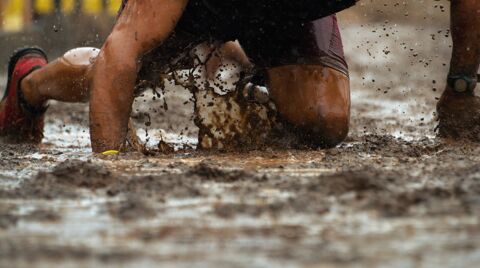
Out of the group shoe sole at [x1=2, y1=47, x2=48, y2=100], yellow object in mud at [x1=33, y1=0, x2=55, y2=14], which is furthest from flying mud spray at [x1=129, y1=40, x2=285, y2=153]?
yellow object in mud at [x1=33, y1=0, x2=55, y2=14]

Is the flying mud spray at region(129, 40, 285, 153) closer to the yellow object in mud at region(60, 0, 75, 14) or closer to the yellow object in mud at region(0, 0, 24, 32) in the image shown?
the yellow object in mud at region(0, 0, 24, 32)

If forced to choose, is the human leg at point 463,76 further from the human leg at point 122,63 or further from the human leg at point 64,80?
the human leg at point 64,80

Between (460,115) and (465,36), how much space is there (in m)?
0.41

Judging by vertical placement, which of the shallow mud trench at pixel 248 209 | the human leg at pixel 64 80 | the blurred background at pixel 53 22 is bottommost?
the shallow mud trench at pixel 248 209

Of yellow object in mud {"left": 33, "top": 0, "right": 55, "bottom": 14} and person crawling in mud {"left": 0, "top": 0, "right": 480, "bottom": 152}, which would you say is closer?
person crawling in mud {"left": 0, "top": 0, "right": 480, "bottom": 152}

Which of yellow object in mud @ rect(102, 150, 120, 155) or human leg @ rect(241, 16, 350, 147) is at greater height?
human leg @ rect(241, 16, 350, 147)

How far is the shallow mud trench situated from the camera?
2.59 metres

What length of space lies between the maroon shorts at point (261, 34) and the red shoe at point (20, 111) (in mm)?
1084

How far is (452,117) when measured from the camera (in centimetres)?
538

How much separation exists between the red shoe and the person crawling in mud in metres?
0.08

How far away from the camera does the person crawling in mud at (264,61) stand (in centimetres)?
473

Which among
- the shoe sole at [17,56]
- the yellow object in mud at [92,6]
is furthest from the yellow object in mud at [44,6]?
the shoe sole at [17,56]

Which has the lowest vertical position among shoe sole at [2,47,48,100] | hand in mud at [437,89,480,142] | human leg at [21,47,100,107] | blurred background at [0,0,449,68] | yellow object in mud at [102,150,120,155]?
yellow object in mud at [102,150,120,155]

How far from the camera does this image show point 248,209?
3117 mm
